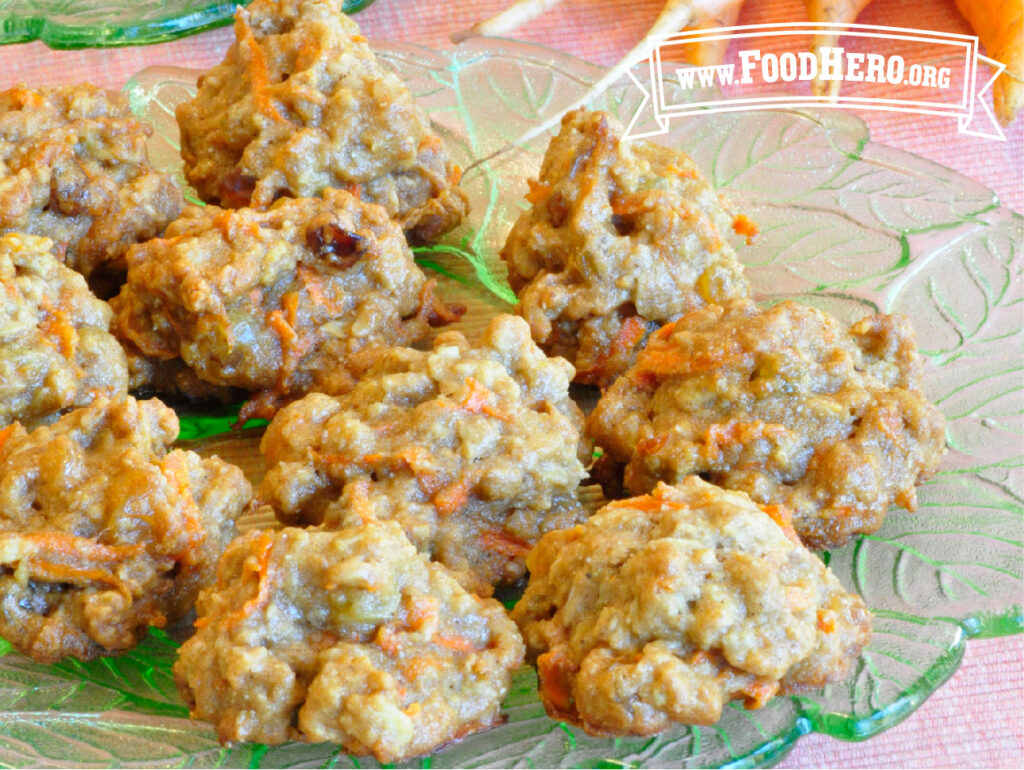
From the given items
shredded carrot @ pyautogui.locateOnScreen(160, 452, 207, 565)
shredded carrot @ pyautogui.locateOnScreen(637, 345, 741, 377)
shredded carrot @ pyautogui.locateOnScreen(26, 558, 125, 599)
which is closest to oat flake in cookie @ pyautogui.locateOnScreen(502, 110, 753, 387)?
shredded carrot @ pyautogui.locateOnScreen(637, 345, 741, 377)

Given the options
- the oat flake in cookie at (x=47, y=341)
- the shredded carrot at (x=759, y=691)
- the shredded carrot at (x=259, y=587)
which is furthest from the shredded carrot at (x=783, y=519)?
the oat flake in cookie at (x=47, y=341)

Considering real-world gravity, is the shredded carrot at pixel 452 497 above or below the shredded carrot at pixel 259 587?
below

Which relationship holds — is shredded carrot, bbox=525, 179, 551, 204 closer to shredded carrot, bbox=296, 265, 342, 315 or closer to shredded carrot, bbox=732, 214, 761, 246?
shredded carrot, bbox=732, 214, 761, 246

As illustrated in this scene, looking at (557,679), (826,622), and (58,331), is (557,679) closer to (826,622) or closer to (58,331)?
(826,622)

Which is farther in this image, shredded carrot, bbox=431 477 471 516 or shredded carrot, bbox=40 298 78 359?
shredded carrot, bbox=40 298 78 359

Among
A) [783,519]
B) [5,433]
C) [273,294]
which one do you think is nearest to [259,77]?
[273,294]

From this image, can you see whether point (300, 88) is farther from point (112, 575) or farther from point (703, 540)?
point (703, 540)

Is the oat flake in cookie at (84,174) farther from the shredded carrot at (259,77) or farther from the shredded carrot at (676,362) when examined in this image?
the shredded carrot at (676,362)
